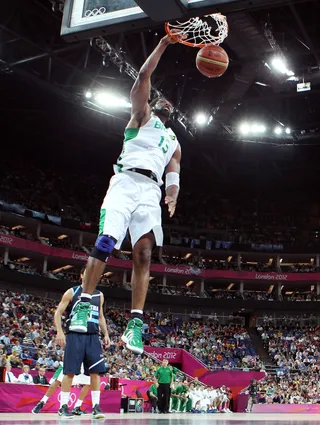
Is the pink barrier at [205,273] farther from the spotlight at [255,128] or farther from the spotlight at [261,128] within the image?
the spotlight at [261,128]

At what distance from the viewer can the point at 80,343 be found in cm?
819

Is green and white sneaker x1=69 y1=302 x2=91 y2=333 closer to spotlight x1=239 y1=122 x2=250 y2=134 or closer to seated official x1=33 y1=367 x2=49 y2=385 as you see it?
seated official x1=33 y1=367 x2=49 y2=385

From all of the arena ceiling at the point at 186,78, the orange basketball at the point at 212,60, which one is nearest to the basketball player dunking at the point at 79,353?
the orange basketball at the point at 212,60

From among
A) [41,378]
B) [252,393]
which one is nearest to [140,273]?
[41,378]

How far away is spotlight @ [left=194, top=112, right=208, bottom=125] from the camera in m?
27.9

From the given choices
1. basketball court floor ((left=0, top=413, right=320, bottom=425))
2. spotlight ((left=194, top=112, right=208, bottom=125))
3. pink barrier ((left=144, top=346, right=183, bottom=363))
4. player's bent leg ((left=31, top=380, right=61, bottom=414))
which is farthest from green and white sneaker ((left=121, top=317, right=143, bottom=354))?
pink barrier ((left=144, top=346, right=183, bottom=363))

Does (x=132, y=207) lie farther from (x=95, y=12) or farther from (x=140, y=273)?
(x=95, y=12)

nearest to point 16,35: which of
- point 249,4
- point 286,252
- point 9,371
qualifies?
point 9,371

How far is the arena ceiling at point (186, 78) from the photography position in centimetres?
2173

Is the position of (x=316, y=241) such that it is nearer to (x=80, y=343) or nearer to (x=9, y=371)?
(x=9, y=371)

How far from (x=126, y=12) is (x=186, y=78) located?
19.8 metres

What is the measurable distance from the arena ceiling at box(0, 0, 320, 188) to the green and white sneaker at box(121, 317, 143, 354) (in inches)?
555

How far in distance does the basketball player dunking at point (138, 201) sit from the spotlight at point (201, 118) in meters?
22.6

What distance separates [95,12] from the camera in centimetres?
676
